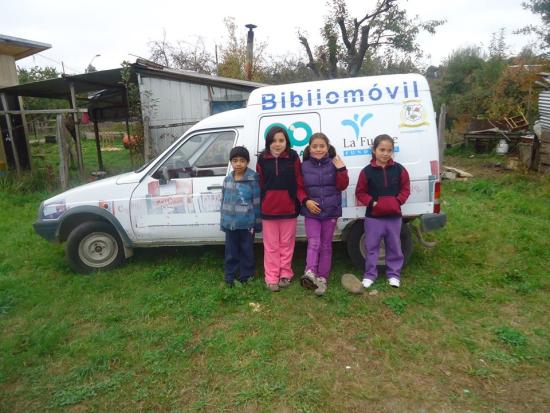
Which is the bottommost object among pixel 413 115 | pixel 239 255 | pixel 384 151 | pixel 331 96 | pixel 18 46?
pixel 239 255

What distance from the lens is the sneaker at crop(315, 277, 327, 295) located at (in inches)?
160

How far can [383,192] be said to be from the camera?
3994 mm

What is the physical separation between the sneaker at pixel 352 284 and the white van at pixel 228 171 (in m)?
0.37

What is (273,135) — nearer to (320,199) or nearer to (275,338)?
(320,199)

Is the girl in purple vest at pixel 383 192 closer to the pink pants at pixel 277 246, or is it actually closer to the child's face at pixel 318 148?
the child's face at pixel 318 148

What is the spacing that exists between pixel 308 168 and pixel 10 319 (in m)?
3.42

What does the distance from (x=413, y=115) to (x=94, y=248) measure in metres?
4.14

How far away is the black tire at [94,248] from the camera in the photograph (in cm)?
475

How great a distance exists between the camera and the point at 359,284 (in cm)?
412

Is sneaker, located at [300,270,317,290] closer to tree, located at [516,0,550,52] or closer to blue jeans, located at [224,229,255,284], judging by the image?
blue jeans, located at [224,229,255,284]

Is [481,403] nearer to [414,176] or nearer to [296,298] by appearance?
[296,298]

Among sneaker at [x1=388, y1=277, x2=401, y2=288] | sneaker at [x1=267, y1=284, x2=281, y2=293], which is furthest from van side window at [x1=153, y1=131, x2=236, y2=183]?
sneaker at [x1=388, y1=277, x2=401, y2=288]

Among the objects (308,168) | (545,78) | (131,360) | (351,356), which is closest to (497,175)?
(545,78)

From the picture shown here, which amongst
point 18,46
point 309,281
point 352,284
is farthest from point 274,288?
point 18,46
